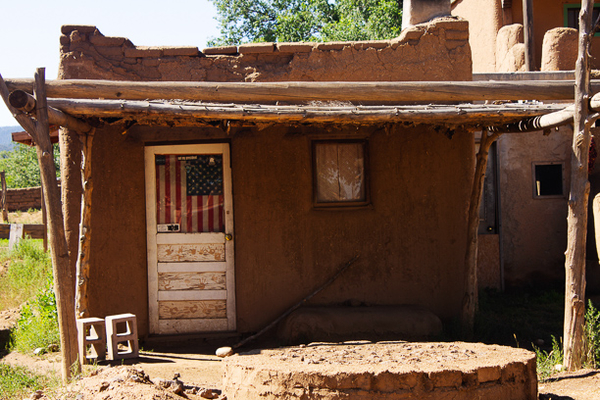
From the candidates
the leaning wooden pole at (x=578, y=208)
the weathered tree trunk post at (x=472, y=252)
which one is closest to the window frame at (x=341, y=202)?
the weathered tree trunk post at (x=472, y=252)

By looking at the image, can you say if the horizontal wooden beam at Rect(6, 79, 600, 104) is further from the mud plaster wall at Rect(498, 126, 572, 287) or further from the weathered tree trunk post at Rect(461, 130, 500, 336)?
the mud plaster wall at Rect(498, 126, 572, 287)

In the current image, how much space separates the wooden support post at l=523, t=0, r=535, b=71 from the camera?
35.4ft

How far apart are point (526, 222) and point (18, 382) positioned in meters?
7.72

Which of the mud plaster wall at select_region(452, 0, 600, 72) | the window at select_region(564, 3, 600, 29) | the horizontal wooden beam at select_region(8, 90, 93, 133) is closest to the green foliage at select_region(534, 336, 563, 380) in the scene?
the horizontal wooden beam at select_region(8, 90, 93, 133)

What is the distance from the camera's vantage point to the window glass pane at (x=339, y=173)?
7.05 m

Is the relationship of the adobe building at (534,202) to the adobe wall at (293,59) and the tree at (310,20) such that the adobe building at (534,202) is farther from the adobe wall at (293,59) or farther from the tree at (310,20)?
the tree at (310,20)

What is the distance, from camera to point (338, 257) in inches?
275

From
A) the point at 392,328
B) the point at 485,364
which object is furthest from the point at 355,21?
the point at 485,364

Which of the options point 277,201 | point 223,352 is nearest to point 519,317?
point 277,201

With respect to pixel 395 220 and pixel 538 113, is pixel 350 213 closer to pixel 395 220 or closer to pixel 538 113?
pixel 395 220

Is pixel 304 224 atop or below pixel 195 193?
below

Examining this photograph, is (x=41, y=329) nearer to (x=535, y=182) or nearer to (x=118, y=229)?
(x=118, y=229)

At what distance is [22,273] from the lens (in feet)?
34.7

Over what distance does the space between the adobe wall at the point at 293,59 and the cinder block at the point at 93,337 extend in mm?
2870
